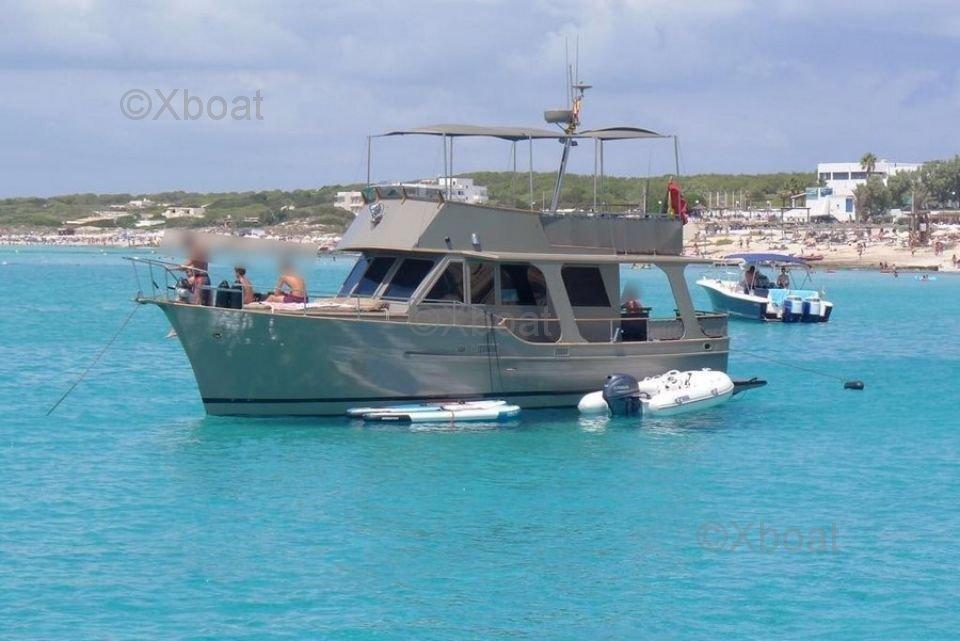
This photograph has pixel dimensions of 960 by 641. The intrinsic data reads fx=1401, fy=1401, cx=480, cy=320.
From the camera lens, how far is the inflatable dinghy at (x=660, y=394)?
25.4m

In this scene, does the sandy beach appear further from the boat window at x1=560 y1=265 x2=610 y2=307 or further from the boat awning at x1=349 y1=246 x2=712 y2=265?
the boat window at x1=560 y1=265 x2=610 y2=307

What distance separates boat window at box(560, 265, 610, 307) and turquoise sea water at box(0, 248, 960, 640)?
8.19ft

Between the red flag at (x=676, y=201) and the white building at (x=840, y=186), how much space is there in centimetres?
13626

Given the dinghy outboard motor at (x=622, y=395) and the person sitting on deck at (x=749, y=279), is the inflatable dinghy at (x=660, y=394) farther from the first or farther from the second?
the person sitting on deck at (x=749, y=279)

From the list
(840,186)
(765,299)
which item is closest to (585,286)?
(765,299)

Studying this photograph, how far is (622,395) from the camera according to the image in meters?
25.3

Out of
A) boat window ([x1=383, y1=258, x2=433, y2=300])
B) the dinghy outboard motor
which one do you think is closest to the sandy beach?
the dinghy outboard motor

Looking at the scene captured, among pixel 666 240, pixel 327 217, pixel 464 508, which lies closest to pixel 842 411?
pixel 666 240

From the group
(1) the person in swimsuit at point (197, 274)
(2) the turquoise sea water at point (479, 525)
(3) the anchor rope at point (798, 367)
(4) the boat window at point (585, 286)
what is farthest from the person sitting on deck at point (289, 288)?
(3) the anchor rope at point (798, 367)

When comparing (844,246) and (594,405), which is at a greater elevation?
(844,246)

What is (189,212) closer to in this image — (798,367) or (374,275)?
(798,367)

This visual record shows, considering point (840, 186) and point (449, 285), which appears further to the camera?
point (840, 186)

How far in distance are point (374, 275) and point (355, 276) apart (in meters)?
0.60

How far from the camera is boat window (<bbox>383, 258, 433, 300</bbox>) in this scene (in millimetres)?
25062
